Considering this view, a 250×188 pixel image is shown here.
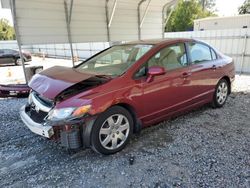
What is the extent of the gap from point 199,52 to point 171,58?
34.3 inches

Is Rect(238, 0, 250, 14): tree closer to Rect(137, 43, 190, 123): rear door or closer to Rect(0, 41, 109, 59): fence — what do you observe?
Rect(0, 41, 109, 59): fence

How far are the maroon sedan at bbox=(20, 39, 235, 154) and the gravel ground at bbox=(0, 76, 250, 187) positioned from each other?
0.27 meters

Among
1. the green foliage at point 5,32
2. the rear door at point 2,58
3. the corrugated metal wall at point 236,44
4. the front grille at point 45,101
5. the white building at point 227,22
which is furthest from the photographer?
the green foliage at point 5,32

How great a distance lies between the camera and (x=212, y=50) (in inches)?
183

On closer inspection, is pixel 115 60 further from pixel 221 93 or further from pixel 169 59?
pixel 221 93

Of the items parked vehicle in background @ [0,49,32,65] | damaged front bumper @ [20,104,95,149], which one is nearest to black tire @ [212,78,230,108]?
damaged front bumper @ [20,104,95,149]

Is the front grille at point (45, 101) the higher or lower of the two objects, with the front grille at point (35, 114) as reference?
higher

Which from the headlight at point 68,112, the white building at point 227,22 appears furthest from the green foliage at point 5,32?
the headlight at point 68,112

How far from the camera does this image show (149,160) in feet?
9.72

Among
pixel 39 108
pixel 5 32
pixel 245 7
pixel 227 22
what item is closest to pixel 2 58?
pixel 39 108

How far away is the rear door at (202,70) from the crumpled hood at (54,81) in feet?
6.39

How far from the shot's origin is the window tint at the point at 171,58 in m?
3.53

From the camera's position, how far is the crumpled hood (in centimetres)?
284

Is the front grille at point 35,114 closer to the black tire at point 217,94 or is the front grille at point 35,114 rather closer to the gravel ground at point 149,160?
the gravel ground at point 149,160
